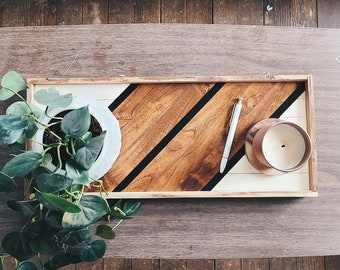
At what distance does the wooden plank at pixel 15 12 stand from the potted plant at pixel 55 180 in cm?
73

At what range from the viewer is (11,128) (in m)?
0.79

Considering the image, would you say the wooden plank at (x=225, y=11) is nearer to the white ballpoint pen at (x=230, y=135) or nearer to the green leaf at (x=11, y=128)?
the white ballpoint pen at (x=230, y=135)

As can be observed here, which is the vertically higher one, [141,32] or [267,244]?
[141,32]

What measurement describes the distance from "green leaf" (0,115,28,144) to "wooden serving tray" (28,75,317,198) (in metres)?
0.19

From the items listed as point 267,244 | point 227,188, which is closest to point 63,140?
point 227,188

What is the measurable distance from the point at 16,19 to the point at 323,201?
1.10m

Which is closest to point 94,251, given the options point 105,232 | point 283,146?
point 105,232

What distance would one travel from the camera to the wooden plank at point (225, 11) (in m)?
1.50

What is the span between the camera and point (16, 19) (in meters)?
1.52

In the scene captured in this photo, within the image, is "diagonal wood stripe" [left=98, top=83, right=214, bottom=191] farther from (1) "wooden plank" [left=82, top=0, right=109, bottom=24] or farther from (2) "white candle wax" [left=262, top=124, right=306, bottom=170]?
(1) "wooden plank" [left=82, top=0, right=109, bottom=24]

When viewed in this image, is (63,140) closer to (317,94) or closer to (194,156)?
(194,156)

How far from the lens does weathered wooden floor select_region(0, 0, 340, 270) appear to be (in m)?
1.50

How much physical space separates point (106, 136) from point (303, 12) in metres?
0.89

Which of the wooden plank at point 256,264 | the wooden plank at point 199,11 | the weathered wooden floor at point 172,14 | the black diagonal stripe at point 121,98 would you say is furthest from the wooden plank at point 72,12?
the wooden plank at point 256,264
